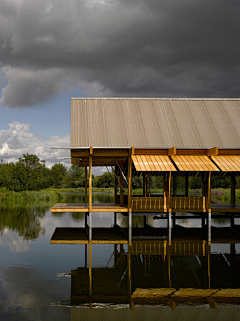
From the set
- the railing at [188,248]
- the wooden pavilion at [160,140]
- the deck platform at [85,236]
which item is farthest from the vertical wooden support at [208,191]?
the deck platform at [85,236]

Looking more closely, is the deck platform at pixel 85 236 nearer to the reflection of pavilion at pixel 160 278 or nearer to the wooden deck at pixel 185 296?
the reflection of pavilion at pixel 160 278

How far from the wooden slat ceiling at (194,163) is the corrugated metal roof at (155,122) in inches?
30.9

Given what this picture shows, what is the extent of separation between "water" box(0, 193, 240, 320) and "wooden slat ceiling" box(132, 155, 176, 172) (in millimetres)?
4088

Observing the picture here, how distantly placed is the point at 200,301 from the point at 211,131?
12.6 meters

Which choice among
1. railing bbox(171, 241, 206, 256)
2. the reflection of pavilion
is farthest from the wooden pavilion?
the reflection of pavilion

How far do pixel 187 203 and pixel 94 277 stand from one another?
335 inches

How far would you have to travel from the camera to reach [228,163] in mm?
16828

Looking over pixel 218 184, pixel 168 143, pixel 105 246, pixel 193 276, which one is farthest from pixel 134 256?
pixel 218 184

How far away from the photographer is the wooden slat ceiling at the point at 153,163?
15825 mm

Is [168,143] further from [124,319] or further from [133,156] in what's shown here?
Result: [124,319]

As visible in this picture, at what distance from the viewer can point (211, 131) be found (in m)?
19.0

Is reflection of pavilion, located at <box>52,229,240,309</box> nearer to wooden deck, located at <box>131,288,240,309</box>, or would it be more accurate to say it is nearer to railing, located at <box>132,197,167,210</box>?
wooden deck, located at <box>131,288,240,309</box>

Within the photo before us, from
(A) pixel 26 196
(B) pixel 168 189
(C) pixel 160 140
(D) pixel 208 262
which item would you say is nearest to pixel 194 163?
(B) pixel 168 189

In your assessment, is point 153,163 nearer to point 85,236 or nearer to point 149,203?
point 149,203
